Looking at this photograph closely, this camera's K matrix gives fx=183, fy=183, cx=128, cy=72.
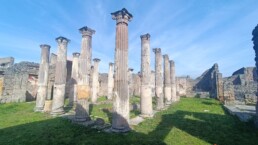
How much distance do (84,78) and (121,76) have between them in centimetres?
336

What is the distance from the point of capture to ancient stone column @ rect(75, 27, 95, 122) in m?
10.7

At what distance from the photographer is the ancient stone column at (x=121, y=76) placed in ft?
28.6

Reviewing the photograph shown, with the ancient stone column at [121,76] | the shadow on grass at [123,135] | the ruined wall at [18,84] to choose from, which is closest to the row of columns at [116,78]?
the ancient stone column at [121,76]

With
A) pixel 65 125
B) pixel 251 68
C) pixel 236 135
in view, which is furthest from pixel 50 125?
pixel 251 68

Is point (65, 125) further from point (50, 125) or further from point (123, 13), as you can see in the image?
point (123, 13)

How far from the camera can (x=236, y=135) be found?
324 inches

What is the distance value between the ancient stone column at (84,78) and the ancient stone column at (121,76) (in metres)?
2.70

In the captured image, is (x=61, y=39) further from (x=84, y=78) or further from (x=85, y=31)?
(x=84, y=78)

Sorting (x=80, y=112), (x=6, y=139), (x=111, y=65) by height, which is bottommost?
(x=6, y=139)

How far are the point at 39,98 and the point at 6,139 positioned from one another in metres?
8.31

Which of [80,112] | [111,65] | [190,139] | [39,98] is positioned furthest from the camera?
[111,65]

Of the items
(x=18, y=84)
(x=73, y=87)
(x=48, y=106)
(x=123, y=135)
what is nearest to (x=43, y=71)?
(x=48, y=106)

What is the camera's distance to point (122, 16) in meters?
9.52

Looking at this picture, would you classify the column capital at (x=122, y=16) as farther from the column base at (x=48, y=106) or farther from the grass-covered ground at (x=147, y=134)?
the column base at (x=48, y=106)
